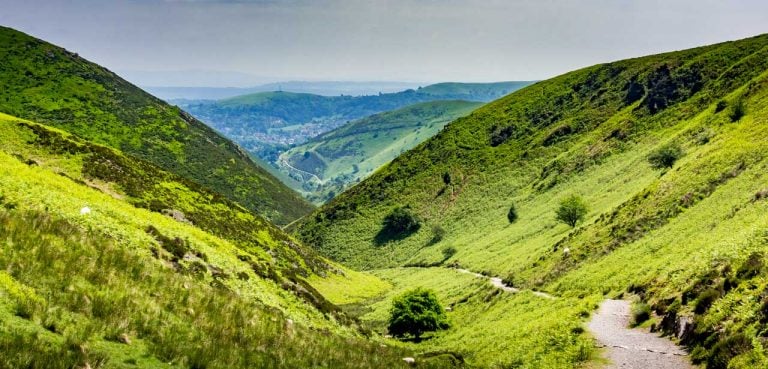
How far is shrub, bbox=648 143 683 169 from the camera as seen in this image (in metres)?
78.5

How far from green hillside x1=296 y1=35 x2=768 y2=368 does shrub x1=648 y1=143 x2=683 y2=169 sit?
12.7 inches

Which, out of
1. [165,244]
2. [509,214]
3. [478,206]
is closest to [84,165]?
[165,244]

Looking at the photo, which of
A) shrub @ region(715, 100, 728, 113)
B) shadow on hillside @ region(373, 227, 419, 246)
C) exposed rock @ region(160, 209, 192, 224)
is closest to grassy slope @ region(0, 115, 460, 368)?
exposed rock @ region(160, 209, 192, 224)

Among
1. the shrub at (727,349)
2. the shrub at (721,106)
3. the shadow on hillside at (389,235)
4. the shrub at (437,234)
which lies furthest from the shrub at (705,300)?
the shadow on hillside at (389,235)

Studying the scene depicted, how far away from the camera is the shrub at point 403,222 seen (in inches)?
5207

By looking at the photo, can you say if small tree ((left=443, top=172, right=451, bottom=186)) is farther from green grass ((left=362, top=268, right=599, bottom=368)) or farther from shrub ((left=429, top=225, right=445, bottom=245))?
green grass ((left=362, top=268, right=599, bottom=368))

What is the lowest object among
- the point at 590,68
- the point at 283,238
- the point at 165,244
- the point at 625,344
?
the point at 283,238

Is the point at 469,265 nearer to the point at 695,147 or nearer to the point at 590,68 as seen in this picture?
the point at 695,147

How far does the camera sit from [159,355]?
11.2 m

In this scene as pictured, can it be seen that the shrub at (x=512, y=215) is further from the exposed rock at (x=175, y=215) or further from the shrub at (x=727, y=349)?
the shrub at (x=727, y=349)

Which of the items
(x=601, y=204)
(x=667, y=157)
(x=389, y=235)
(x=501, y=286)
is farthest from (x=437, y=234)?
(x=501, y=286)

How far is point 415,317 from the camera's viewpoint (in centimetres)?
4453

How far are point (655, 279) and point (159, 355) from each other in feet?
90.2

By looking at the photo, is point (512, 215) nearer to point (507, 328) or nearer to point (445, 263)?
point (445, 263)
